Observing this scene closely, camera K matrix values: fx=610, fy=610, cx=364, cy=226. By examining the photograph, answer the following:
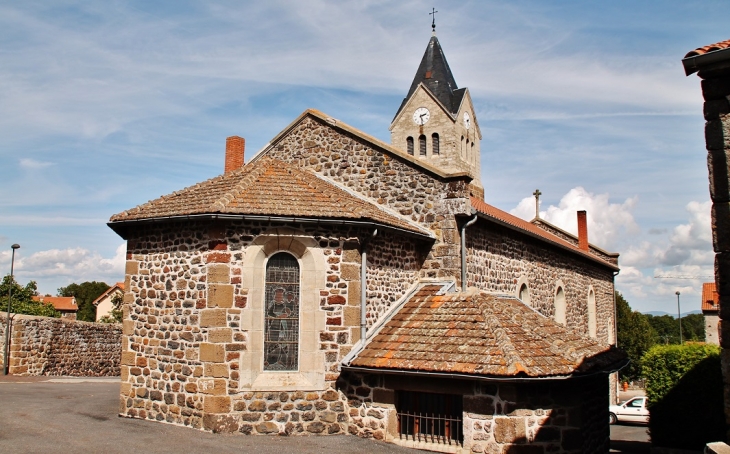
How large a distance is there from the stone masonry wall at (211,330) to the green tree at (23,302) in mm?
19621

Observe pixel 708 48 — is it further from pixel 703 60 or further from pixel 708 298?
pixel 708 298

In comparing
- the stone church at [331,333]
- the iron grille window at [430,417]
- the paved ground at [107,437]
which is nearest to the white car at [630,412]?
the stone church at [331,333]

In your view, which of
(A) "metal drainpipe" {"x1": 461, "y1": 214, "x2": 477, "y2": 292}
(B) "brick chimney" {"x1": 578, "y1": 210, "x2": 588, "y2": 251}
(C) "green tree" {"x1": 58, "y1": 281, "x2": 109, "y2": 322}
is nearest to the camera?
(A) "metal drainpipe" {"x1": 461, "y1": 214, "x2": 477, "y2": 292}

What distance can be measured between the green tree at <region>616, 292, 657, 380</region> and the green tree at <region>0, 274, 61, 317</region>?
124 ft

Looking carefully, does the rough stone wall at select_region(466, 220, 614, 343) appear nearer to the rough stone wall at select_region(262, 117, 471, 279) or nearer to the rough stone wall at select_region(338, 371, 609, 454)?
the rough stone wall at select_region(262, 117, 471, 279)

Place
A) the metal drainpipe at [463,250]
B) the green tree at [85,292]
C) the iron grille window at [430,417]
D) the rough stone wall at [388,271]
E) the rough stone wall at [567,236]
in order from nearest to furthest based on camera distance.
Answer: the iron grille window at [430,417]
the rough stone wall at [388,271]
the metal drainpipe at [463,250]
the rough stone wall at [567,236]
the green tree at [85,292]

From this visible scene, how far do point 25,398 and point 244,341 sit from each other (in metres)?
6.74

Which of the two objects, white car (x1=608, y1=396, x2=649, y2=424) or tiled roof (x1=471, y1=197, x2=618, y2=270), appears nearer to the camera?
tiled roof (x1=471, y1=197, x2=618, y2=270)

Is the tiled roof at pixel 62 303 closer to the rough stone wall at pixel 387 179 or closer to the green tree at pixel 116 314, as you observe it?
the green tree at pixel 116 314

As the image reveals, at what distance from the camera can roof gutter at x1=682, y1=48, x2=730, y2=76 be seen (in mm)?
6234

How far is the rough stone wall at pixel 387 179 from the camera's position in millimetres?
14023

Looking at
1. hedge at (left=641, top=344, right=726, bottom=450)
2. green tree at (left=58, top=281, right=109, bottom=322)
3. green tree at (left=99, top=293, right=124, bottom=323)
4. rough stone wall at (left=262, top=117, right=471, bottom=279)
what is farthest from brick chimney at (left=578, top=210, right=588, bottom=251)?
green tree at (left=58, top=281, right=109, bottom=322)

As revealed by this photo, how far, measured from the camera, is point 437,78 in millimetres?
37062

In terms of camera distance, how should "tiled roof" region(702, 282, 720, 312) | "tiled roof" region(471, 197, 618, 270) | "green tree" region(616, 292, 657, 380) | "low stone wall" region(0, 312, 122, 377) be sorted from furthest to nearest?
"green tree" region(616, 292, 657, 380) → "tiled roof" region(702, 282, 720, 312) → "low stone wall" region(0, 312, 122, 377) → "tiled roof" region(471, 197, 618, 270)
